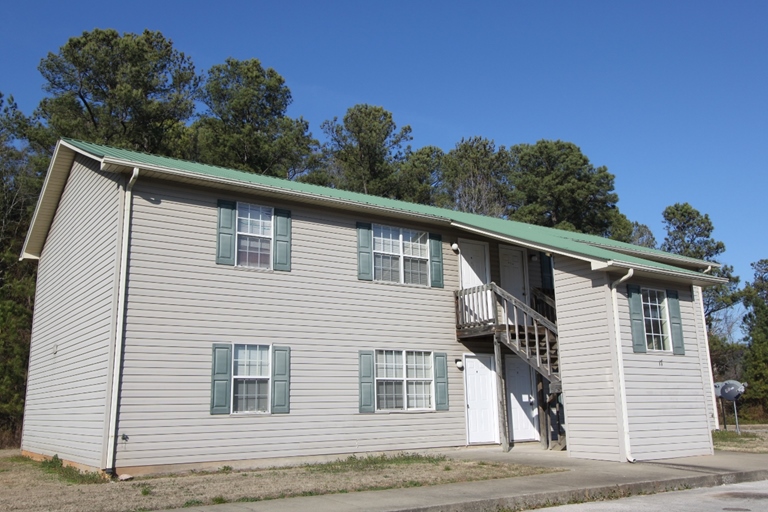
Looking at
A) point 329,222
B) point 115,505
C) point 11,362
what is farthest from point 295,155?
point 115,505

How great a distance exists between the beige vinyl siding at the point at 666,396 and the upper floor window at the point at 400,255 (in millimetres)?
4871

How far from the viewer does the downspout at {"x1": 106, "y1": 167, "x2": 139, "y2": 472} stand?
11.9 metres

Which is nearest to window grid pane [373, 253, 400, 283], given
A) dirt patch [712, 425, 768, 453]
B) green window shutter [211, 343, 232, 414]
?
green window shutter [211, 343, 232, 414]

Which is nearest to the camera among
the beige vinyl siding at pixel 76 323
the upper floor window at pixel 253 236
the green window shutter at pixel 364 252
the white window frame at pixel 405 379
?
the beige vinyl siding at pixel 76 323

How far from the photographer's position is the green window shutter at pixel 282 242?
1452 centimetres

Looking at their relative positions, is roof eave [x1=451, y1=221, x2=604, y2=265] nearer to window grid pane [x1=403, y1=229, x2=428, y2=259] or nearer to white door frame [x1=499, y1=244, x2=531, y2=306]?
window grid pane [x1=403, y1=229, x2=428, y2=259]

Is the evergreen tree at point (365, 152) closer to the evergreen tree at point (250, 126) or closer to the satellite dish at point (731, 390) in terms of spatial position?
the evergreen tree at point (250, 126)

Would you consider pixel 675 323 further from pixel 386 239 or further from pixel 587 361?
pixel 386 239

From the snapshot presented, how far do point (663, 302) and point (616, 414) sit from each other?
2972mm

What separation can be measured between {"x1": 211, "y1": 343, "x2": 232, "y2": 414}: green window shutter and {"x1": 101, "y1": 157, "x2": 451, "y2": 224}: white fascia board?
10.5ft

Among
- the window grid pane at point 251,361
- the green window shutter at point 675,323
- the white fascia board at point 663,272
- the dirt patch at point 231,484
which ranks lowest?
the dirt patch at point 231,484

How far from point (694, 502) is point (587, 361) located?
4.85 meters

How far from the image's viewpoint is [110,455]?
38.8 feet

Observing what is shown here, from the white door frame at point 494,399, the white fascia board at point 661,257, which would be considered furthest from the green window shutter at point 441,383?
the white fascia board at point 661,257
